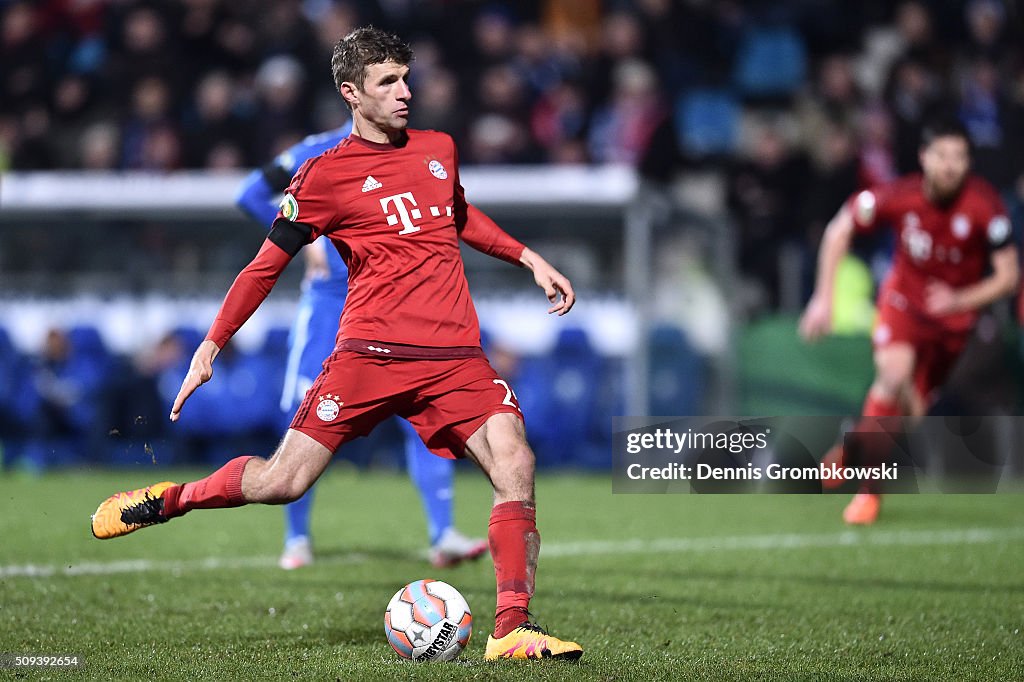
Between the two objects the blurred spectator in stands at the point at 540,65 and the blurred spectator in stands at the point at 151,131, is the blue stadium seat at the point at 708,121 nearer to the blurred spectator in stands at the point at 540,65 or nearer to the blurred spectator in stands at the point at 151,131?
the blurred spectator in stands at the point at 540,65

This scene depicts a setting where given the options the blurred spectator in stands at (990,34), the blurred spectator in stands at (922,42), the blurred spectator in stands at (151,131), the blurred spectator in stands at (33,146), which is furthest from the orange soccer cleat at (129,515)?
the blurred spectator in stands at (33,146)

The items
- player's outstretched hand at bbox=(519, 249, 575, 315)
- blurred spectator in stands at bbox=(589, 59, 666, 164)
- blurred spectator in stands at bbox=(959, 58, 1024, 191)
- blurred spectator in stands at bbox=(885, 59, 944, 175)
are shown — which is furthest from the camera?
A: blurred spectator in stands at bbox=(589, 59, 666, 164)

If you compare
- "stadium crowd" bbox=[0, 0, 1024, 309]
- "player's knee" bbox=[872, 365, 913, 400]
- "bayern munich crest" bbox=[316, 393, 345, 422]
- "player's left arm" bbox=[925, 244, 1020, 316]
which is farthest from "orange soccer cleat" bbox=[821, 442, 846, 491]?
"bayern munich crest" bbox=[316, 393, 345, 422]

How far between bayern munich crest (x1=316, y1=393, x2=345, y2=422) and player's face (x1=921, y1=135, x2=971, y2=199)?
192 inches

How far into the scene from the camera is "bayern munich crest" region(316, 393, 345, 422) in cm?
500

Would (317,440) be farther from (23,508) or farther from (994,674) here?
(23,508)

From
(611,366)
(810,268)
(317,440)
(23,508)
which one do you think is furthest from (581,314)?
(317,440)

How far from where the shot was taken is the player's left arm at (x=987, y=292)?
28.2 ft

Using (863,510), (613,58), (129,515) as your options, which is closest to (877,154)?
(613,58)

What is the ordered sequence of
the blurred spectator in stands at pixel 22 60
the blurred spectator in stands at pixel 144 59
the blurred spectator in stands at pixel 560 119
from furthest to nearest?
the blurred spectator in stands at pixel 22 60 → the blurred spectator in stands at pixel 144 59 → the blurred spectator in stands at pixel 560 119

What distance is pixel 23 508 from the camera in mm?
10047

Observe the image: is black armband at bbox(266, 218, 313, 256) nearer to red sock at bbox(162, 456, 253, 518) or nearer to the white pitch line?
red sock at bbox(162, 456, 253, 518)

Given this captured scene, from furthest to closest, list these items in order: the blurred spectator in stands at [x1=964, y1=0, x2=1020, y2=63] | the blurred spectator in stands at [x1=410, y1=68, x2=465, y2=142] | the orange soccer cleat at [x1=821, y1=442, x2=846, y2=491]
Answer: the blurred spectator in stands at [x1=410, y1=68, x2=465, y2=142] < the blurred spectator in stands at [x1=964, y1=0, x2=1020, y2=63] < the orange soccer cleat at [x1=821, y1=442, x2=846, y2=491]

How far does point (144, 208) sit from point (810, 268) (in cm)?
638
